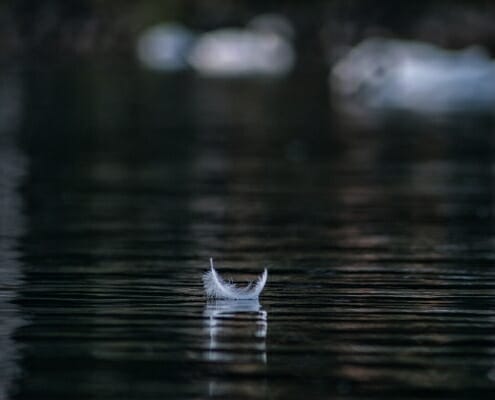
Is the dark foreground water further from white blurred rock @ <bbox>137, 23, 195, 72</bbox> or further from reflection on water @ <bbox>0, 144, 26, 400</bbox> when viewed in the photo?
white blurred rock @ <bbox>137, 23, 195, 72</bbox>

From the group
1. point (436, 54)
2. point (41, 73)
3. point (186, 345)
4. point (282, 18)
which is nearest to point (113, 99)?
point (436, 54)

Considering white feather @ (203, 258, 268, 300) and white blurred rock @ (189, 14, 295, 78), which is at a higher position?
white blurred rock @ (189, 14, 295, 78)

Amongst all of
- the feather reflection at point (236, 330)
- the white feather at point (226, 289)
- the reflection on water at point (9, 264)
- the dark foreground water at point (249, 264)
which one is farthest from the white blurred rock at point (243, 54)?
the feather reflection at point (236, 330)

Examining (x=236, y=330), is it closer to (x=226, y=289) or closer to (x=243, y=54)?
(x=226, y=289)

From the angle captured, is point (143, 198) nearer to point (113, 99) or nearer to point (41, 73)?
point (113, 99)

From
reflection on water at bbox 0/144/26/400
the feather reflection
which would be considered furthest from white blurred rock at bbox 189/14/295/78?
the feather reflection

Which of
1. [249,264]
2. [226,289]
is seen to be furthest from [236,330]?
[249,264]
